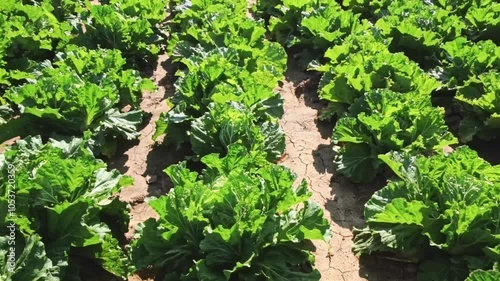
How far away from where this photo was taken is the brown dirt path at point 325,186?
5.03m

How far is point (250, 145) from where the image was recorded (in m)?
5.76

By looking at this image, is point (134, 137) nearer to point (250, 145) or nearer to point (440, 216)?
point (250, 145)

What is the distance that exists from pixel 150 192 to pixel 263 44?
3.29m

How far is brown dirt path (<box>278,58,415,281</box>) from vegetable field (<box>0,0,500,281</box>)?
0.07 feet

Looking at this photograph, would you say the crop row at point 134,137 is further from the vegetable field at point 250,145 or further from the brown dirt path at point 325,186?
the brown dirt path at point 325,186

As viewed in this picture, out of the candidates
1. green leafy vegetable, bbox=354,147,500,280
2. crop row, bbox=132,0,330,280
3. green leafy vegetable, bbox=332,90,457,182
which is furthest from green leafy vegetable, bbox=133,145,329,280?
green leafy vegetable, bbox=332,90,457,182

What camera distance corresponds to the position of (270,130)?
622 cm

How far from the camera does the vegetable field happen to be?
14.8 ft

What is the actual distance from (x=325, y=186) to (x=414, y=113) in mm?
1272

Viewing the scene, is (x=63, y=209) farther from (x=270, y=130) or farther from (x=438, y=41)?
(x=438, y=41)

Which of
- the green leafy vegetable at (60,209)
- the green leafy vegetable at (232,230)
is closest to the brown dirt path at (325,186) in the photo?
the green leafy vegetable at (232,230)

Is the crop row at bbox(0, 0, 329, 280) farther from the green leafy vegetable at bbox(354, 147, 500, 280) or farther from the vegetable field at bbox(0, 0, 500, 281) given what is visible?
the green leafy vegetable at bbox(354, 147, 500, 280)

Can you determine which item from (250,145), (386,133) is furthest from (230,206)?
(386,133)

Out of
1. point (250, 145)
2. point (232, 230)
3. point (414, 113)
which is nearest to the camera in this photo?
point (232, 230)
